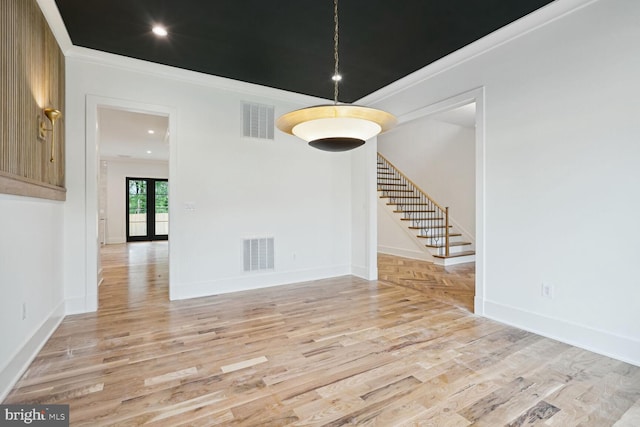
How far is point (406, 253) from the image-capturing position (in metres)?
6.94

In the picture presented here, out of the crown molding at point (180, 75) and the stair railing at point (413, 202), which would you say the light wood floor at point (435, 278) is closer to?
the stair railing at point (413, 202)

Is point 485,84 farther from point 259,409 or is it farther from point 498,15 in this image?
point 259,409

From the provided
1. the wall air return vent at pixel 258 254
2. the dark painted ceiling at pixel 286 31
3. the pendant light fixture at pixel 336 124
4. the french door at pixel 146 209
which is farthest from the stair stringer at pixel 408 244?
the french door at pixel 146 209

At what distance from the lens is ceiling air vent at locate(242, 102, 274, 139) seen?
4.29 meters

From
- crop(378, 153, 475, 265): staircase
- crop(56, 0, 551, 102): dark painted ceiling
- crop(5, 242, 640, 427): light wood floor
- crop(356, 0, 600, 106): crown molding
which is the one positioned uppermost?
crop(56, 0, 551, 102): dark painted ceiling

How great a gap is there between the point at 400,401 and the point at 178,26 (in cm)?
344

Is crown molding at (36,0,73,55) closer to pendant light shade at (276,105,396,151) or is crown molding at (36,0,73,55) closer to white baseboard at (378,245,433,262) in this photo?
pendant light shade at (276,105,396,151)

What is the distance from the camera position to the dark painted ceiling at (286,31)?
101 inches

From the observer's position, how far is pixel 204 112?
4016 millimetres

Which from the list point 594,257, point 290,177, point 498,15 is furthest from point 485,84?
point 290,177

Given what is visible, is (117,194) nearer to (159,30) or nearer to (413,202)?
(159,30)

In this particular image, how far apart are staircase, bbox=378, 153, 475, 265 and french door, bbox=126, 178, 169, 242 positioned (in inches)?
283

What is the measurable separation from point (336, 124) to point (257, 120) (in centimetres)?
263

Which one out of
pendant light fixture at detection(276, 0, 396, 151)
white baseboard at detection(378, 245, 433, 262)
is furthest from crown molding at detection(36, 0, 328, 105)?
white baseboard at detection(378, 245, 433, 262)
